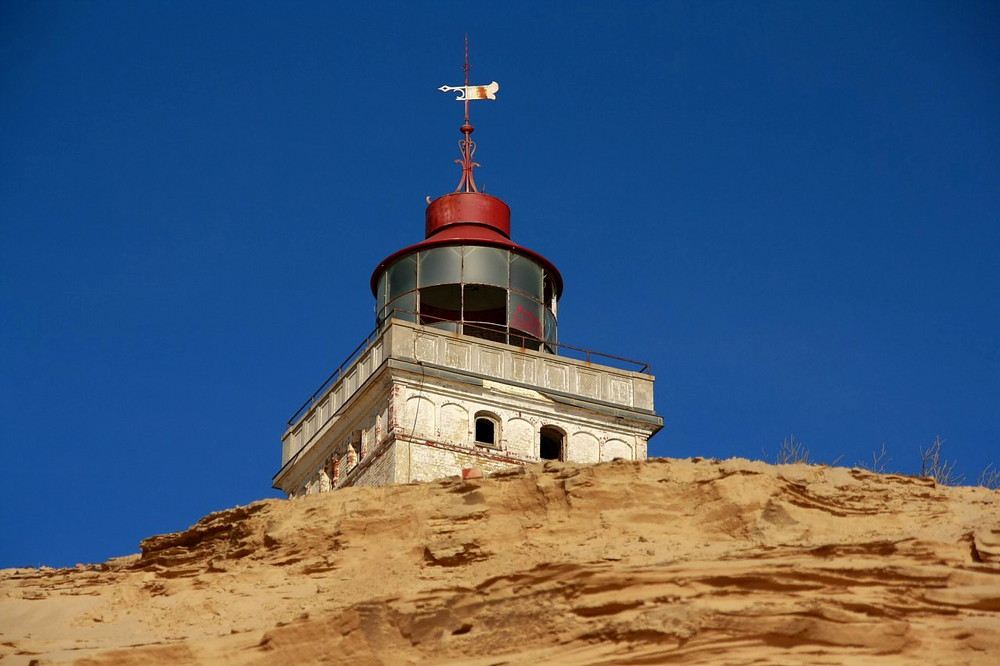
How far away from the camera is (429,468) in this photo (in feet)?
112

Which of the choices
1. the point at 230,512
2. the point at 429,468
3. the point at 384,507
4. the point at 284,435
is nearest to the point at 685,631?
the point at 384,507

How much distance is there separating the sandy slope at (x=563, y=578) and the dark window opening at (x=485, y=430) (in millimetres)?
15174

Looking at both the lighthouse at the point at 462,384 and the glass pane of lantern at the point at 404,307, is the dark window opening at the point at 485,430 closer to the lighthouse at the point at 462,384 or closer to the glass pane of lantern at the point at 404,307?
the lighthouse at the point at 462,384

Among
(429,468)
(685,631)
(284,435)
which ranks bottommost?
(685,631)

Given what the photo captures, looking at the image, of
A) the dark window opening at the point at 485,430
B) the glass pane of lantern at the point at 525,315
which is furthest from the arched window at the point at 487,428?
the glass pane of lantern at the point at 525,315

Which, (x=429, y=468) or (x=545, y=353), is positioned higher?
(x=545, y=353)

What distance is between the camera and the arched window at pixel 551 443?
3591 cm

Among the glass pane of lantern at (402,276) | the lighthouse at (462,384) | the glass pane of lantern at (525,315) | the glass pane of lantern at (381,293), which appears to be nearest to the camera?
the lighthouse at (462,384)

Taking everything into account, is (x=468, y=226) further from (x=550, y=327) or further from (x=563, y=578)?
(x=563, y=578)

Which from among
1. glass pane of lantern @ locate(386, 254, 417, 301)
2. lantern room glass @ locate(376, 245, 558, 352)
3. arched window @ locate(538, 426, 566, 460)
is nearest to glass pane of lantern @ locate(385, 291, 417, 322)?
lantern room glass @ locate(376, 245, 558, 352)

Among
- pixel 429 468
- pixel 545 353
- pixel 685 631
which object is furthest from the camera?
pixel 545 353

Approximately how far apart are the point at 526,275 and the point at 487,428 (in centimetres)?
513

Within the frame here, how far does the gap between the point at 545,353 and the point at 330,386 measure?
4.63 metres

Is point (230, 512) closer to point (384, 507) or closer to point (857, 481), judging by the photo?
point (384, 507)
